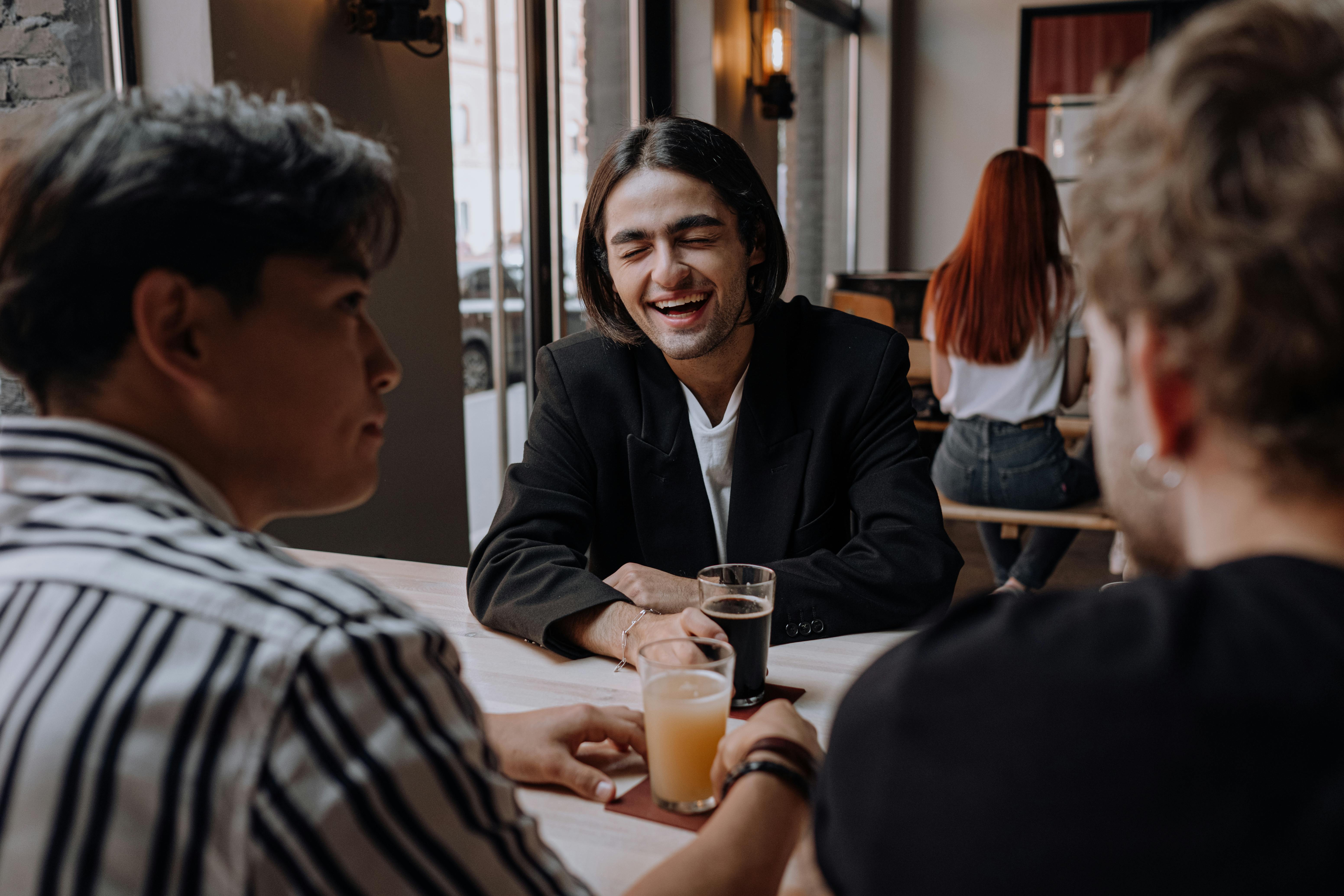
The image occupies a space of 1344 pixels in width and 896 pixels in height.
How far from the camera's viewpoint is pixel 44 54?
2010 mm

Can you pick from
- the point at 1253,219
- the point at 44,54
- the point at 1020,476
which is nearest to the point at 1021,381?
the point at 1020,476

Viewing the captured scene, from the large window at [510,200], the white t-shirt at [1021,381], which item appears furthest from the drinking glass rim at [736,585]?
the white t-shirt at [1021,381]

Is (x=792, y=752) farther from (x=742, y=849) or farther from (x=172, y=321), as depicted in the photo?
(x=172, y=321)

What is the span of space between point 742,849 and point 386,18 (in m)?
2.14

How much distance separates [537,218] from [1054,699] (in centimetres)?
295

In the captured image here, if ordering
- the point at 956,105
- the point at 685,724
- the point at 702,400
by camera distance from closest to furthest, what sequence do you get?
the point at 685,724
the point at 702,400
the point at 956,105

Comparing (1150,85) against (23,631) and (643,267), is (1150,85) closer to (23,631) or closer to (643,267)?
(23,631)

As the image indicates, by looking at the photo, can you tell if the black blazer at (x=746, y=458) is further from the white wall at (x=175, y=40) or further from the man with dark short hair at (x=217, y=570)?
the white wall at (x=175, y=40)

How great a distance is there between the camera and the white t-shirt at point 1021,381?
3.11m

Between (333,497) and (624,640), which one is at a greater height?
(333,497)

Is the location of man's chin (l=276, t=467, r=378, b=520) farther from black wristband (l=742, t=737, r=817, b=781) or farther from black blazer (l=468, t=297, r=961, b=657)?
black blazer (l=468, t=297, r=961, b=657)

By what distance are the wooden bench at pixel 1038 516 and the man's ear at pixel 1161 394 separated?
2.53 meters

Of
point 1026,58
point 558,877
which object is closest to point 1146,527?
point 558,877

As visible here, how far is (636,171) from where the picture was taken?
66.2 inches
